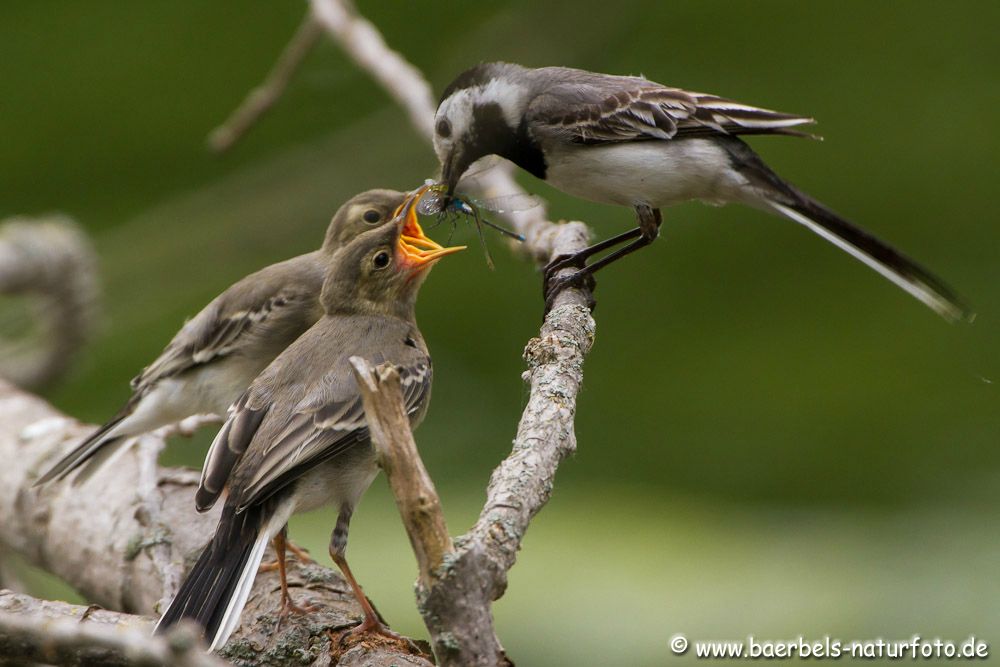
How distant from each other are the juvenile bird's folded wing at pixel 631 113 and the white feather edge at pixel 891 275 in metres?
0.23

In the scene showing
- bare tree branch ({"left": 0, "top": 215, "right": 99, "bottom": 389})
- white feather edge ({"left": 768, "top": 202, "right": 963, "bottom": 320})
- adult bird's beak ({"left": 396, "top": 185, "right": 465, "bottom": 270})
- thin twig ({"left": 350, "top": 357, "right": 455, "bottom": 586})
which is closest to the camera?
thin twig ({"left": 350, "top": 357, "right": 455, "bottom": 586})

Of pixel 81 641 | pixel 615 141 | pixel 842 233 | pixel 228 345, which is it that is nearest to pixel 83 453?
pixel 228 345

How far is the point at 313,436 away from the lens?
2.34 metres

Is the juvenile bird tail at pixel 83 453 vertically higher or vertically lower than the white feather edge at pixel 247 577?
higher

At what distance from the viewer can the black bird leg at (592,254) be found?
9.39 feet

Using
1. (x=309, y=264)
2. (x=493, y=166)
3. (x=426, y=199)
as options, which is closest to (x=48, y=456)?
(x=309, y=264)

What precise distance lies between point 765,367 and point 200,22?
9.17 feet

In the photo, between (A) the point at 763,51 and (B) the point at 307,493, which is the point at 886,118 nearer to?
(A) the point at 763,51

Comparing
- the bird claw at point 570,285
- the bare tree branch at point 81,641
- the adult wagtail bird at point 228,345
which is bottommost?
the bare tree branch at point 81,641

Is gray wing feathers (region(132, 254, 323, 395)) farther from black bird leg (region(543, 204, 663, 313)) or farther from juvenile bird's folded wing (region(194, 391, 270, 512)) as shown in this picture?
black bird leg (region(543, 204, 663, 313))

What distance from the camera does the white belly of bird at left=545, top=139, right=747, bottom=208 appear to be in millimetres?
2918

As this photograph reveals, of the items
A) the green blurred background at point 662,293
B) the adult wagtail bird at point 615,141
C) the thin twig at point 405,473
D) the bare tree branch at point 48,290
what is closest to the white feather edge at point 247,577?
the thin twig at point 405,473

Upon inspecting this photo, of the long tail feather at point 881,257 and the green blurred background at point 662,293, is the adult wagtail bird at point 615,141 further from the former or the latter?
the green blurred background at point 662,293

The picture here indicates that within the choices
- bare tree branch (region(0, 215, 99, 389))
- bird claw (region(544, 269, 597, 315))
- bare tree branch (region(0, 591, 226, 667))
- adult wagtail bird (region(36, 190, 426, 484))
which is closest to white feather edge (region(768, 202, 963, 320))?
bird claw (region(544, 269, 597, 315))
